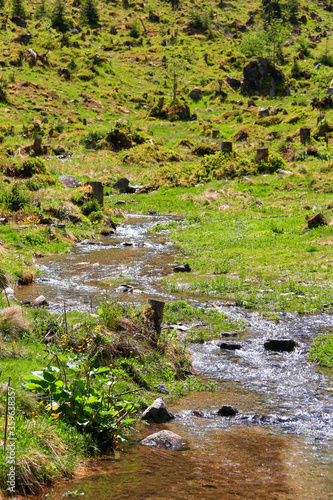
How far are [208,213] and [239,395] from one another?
21513 mm

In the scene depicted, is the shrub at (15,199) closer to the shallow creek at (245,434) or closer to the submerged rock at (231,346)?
the shallow creek at (245,434)

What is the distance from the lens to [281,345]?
1030cm

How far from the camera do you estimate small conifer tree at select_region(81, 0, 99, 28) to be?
11200 centimetres

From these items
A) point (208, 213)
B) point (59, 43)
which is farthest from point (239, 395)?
point (59, 43)

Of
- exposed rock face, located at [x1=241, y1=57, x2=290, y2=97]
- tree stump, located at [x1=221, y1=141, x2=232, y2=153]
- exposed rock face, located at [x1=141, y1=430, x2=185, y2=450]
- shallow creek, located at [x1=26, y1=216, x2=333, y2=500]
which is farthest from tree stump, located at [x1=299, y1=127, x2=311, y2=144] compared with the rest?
exposed rock face, located at [x1=241, y1=57, x2=290, y2=97]

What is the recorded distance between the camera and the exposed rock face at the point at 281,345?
33.6 ft

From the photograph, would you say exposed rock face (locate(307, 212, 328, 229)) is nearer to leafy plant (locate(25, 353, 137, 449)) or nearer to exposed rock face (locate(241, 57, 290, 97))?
leafy plant (locate(25, 353, 137, 449))

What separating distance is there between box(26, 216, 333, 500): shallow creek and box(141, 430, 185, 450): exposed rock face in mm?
145

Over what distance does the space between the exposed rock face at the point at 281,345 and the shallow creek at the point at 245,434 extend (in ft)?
0.53

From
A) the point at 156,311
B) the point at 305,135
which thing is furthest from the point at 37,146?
the point at 156,311

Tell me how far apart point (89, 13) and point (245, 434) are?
123 m

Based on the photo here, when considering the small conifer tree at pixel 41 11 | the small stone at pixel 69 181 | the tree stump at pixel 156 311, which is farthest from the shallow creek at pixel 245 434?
the small conifer tree at pixel 41 11

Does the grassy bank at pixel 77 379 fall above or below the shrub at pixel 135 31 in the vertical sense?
below

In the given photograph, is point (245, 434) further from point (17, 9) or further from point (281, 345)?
point (17, 9)
